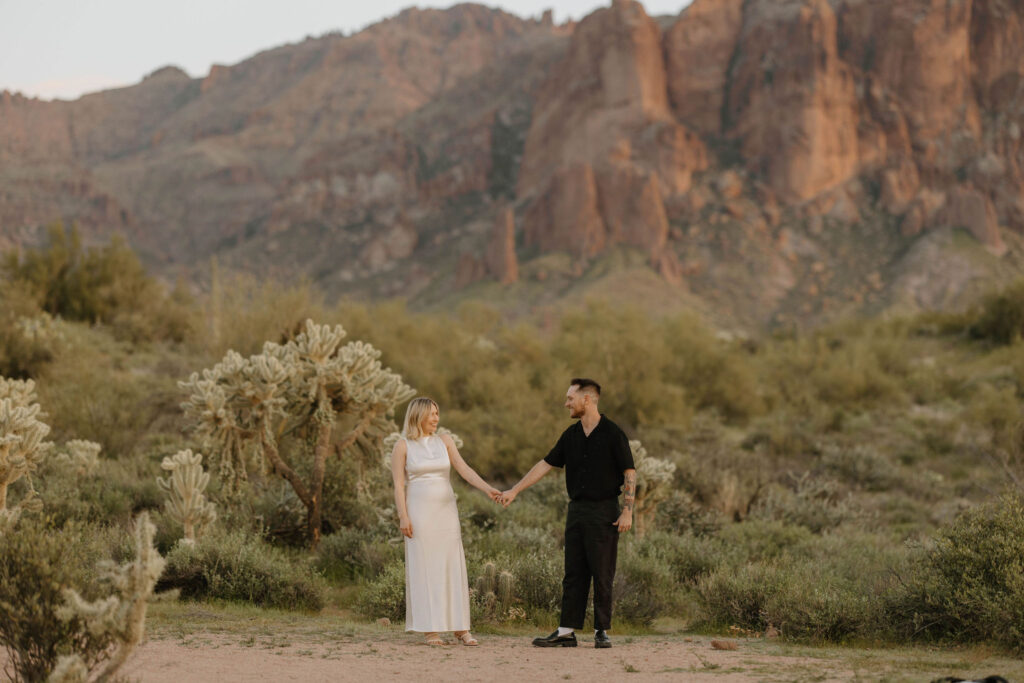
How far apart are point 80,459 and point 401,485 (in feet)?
22.5

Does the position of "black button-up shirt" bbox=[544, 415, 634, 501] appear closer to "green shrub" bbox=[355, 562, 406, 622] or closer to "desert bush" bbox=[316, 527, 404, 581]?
"green shrub" bbox=[355, 562, 406, 622]

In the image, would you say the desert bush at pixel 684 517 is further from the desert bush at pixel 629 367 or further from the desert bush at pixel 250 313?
the desert bush at pixel 250 313

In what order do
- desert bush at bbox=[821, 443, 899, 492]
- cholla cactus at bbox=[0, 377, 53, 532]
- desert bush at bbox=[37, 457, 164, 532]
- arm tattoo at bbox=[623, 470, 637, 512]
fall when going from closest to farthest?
arm tattoo at bbox=[623, 470, 637, 512], cholla cactus at bbox=[0, 377, 53, 532], desert bush at bbox=[37, 457, 164, 532], desert bush at bbox=[821, 443, 899, 492]

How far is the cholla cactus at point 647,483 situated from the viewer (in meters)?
11.1

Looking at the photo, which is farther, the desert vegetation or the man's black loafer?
the desert vegetation

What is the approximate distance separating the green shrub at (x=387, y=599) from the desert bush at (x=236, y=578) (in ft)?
2.18

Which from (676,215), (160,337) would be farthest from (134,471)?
(676,215)

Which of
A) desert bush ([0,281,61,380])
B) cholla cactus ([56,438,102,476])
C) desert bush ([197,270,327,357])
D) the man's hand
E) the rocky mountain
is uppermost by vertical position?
the rocky mountain

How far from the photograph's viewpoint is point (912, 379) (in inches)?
→ 1169

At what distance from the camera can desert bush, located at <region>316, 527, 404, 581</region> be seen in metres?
9.90

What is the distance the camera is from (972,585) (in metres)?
7.05

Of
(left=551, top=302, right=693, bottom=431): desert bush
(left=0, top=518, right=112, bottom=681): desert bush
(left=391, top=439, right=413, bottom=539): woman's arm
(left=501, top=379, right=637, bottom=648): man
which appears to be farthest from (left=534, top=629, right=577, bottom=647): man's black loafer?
(left=551, top=302, right=693, bottom=431): desert bush

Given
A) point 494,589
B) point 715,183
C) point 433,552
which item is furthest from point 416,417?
point 715,183

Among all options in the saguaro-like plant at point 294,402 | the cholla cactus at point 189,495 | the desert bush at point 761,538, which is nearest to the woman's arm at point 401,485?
Answer: the cholla cactus at point 189,495
